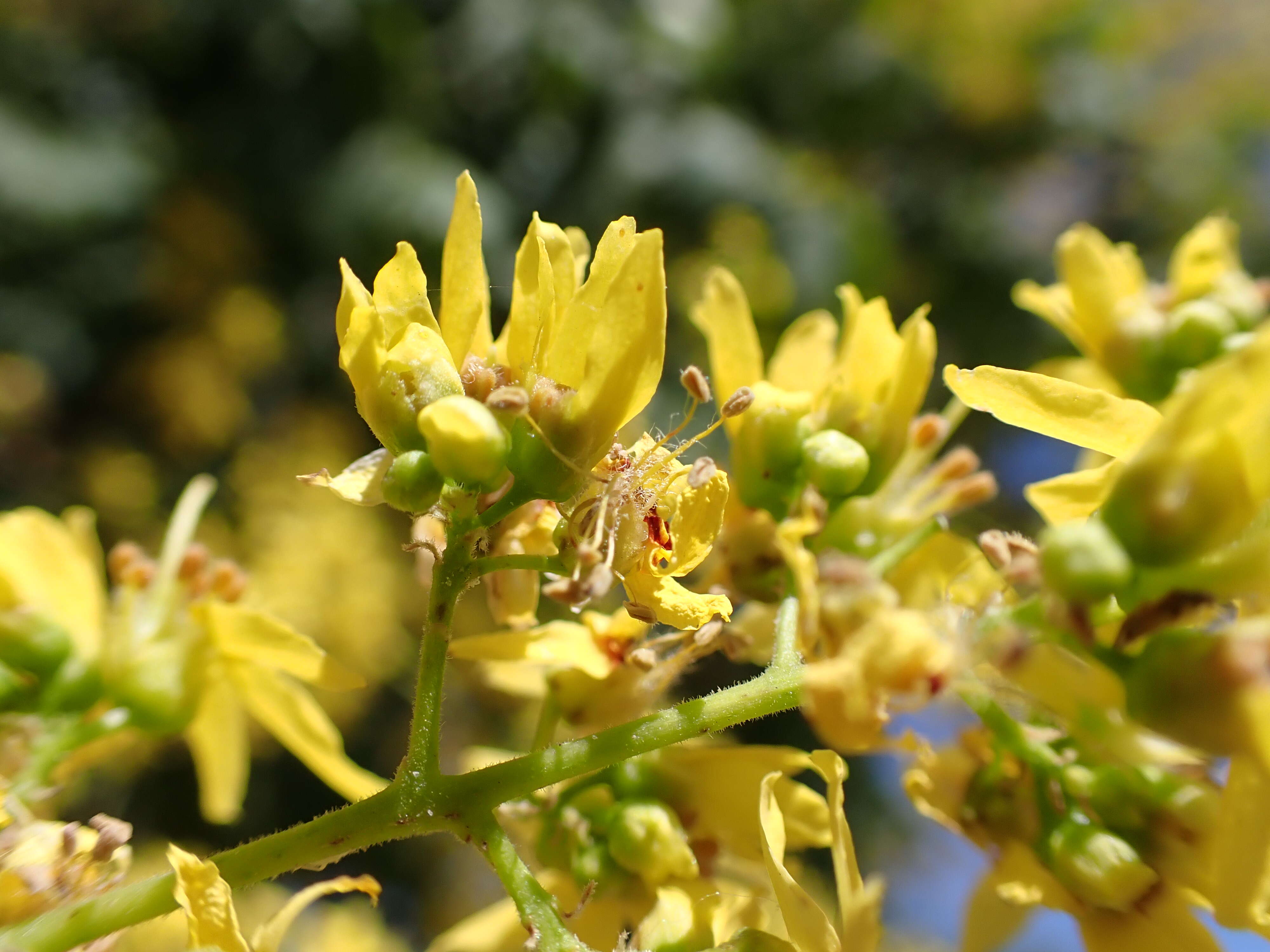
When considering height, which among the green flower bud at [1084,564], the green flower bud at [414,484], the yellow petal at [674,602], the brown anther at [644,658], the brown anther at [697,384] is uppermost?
the green flower bud at [1084,564]

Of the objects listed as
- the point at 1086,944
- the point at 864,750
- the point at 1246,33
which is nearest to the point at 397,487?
the point at 864,750

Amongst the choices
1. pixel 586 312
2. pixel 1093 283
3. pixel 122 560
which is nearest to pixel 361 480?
pixel 586 312

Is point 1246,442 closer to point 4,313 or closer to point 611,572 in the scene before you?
point 611,572

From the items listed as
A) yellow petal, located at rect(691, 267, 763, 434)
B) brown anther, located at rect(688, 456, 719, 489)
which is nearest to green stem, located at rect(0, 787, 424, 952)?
brown anther, located at rect(688, 456, 719, 489)

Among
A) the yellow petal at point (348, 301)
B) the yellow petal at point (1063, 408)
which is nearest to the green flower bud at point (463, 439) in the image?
the yellow petal at point (348, 301)

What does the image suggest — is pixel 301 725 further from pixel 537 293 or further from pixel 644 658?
pixel 537 293

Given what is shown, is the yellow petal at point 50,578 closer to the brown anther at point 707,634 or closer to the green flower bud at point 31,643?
the green flower bud at point 31,643
